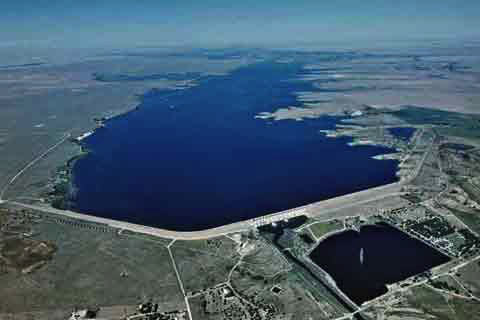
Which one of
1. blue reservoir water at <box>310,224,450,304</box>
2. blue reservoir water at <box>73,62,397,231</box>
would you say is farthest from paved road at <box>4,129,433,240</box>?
blue reservoir water at <box>310,224,450,304</box>

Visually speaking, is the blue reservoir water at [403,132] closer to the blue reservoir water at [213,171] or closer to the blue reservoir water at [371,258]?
the blue reservoir water at [213,171]

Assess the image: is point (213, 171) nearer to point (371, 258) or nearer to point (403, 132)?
point (371, 258)

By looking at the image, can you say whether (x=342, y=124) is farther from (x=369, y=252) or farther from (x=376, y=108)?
(x=369, y=252)

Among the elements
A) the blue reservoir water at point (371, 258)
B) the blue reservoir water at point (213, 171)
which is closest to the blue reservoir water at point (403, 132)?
the blue reservoir water at point (213, 171)

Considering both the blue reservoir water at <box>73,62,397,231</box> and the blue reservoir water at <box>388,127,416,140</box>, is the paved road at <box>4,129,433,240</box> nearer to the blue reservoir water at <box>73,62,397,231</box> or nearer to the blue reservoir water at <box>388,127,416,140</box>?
the blue reservoir water at <box>73,62,397,231</box>

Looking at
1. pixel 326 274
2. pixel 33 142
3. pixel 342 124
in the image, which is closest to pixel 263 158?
pixel 342 124

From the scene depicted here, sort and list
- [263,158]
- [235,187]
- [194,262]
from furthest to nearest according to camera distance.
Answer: [263,158]
[235,187]
[194,262]

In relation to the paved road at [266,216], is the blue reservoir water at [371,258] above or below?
below

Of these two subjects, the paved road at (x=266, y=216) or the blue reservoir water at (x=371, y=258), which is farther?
the paved road at (x=266, y=216)

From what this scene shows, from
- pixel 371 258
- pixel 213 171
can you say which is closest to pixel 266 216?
pixel 371 258
